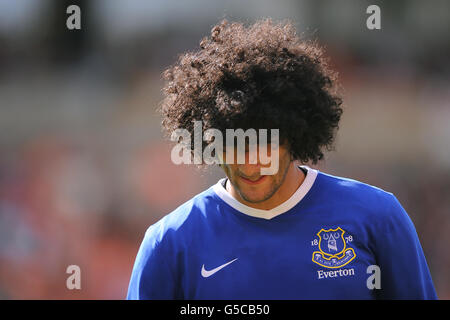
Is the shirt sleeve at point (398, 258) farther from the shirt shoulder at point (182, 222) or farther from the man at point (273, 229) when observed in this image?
the shirt shoulder at point (182, 222)

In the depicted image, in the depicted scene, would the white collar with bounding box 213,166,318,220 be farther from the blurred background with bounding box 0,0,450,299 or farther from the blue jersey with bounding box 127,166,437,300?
the blurred background with bounding box 0,0,450,299

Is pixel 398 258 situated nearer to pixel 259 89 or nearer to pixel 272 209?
pixel 272 209

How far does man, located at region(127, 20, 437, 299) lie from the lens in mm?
2654

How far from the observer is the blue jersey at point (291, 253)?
2.64 meters

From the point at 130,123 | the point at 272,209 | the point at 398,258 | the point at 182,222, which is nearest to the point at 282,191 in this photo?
the point at 272,209

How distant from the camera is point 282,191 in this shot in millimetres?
2799

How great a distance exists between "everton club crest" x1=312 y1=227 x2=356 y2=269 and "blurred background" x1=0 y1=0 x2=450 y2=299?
206 inches

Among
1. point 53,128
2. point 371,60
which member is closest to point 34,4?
point 53,128

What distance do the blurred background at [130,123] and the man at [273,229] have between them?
16.6ft

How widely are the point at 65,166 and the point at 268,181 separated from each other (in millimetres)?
6162

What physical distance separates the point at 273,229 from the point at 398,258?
1.74ft

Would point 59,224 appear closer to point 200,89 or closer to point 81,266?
point 81,266

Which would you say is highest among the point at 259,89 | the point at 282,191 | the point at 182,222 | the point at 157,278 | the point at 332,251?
the point at 259,89

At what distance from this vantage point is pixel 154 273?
2.69 meters
